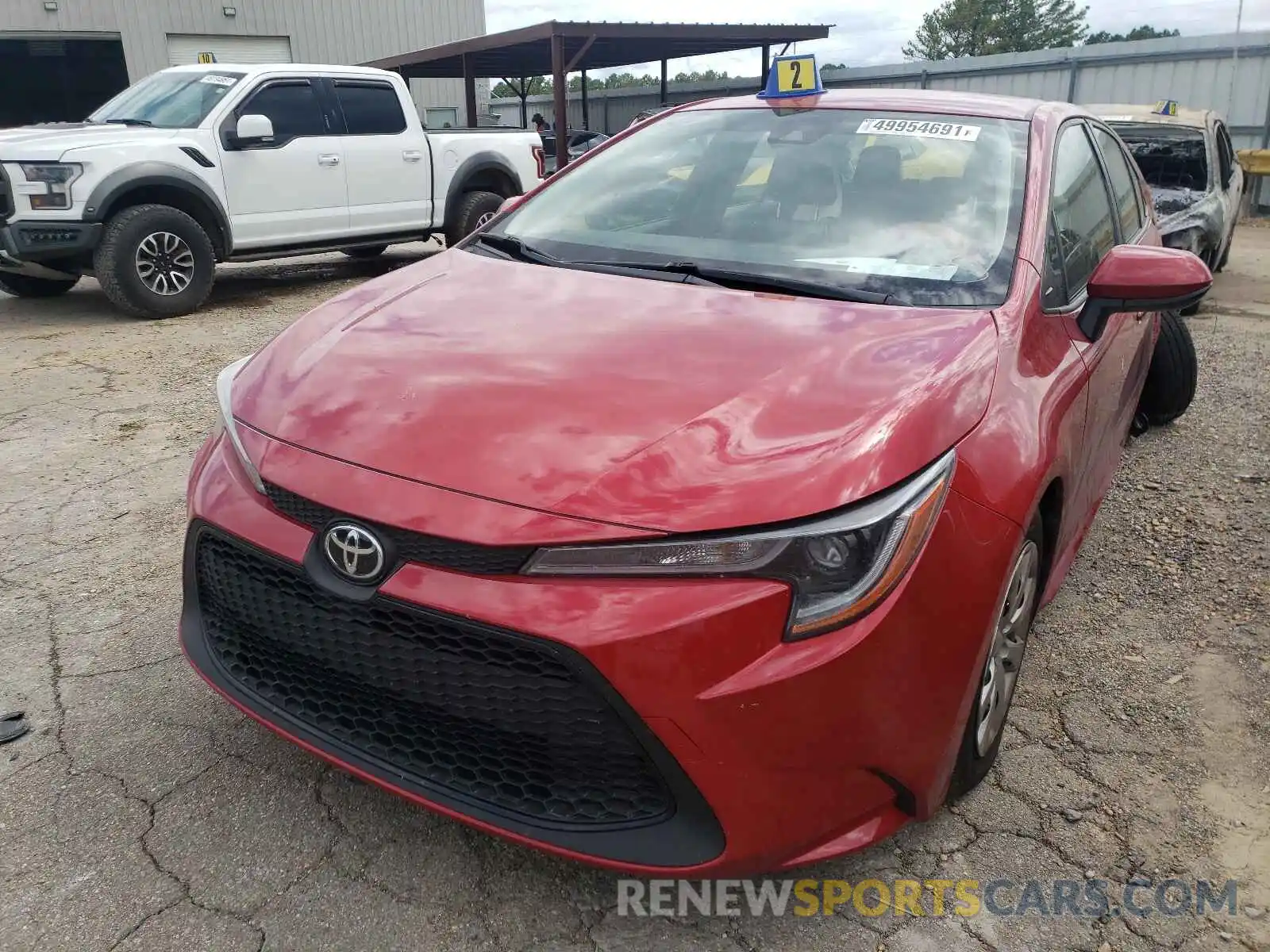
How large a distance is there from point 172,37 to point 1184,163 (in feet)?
63.4

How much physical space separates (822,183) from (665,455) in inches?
57.8

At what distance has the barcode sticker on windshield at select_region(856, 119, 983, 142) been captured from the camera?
294 cm

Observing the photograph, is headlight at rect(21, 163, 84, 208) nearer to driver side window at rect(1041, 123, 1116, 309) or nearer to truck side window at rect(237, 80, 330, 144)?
truck side window at rect(237, 80, 330, 144)

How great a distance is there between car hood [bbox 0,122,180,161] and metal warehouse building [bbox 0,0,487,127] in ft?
45.7

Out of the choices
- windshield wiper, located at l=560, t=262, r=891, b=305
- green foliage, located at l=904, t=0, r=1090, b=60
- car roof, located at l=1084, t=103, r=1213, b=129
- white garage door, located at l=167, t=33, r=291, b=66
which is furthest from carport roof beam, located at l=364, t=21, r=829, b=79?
green foliage, located at l=904, t=0, r=1090, b=60

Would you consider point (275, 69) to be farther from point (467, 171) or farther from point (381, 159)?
point (467, 171)

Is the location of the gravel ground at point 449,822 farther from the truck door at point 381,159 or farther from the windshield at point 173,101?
the truck door at point 381,159

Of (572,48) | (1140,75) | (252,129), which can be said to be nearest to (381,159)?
(252,129)

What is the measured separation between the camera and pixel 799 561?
5.47 feet

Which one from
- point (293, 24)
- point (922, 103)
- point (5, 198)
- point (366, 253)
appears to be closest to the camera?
point (922, 103)

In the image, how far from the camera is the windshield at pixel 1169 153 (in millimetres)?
8336

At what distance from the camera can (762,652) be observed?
5.36ft

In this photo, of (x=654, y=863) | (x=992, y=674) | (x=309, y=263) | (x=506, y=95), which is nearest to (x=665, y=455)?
(x=654, y=863)

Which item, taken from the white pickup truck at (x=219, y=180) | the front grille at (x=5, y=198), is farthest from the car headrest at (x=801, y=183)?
the front grille at (x=5, y=198)
